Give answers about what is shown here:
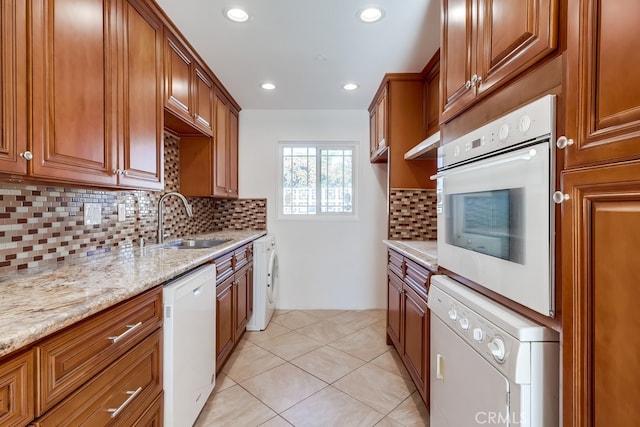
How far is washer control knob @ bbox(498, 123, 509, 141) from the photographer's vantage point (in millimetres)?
Answer: 960

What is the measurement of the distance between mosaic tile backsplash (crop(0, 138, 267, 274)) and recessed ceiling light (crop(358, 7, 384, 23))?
1.87 m

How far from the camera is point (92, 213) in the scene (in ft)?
5.63

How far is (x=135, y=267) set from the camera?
1.41 m

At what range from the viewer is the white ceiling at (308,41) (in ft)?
5.68

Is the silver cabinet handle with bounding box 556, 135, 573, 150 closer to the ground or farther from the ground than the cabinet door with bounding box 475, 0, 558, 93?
closer to the ground

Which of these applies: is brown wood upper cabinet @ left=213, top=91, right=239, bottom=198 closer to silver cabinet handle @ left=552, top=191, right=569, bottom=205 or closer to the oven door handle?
the oven door handle

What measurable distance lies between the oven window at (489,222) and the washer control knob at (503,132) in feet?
0.56

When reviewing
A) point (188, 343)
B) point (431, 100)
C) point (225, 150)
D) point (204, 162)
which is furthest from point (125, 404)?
point (431, 100)

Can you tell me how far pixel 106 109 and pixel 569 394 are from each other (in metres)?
1.95

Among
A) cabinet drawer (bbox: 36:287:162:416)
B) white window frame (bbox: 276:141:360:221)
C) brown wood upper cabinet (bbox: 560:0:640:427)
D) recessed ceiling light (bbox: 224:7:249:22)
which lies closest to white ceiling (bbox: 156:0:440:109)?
recessed ceiling light (bbox: 224:7:249:22)

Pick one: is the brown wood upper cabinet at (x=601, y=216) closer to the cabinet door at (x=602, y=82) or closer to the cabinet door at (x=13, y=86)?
the cabinet door at (x=602, y=82)

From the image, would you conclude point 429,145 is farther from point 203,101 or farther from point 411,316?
point 203,101

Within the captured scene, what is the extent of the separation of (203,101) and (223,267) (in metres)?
1.41

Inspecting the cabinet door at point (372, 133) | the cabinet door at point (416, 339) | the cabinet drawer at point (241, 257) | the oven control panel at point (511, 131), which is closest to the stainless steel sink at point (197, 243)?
the cabinet drawer at point (241, 257)
